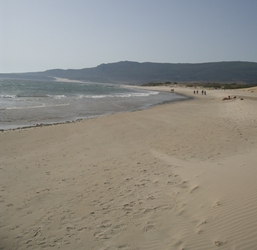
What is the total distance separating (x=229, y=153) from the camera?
798 centimetres

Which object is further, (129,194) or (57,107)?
(57,107)

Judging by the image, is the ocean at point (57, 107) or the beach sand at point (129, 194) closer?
the beach sand at point (129, 194)

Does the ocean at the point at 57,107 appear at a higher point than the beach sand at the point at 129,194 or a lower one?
higher

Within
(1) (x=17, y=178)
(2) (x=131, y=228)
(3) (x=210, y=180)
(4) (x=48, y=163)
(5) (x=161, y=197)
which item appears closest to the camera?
(2) (x=131, y=228)

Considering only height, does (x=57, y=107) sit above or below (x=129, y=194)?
above

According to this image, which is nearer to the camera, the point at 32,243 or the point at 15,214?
the point at 32,243

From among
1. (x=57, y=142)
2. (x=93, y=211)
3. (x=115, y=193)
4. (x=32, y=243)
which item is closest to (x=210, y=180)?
(x=115, y=193)

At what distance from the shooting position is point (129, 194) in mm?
5242

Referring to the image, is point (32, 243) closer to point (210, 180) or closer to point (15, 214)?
point (15, 214)

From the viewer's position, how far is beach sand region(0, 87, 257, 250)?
382 centimetres

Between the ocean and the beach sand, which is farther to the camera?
the ocean

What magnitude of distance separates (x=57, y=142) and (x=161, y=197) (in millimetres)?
6247

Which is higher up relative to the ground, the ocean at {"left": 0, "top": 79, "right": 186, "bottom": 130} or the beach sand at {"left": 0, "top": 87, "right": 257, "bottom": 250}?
the ocean at {"left": 0, "top": 79, "right": 186, "bottom": 130}

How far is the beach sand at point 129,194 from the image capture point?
382 centimetres
